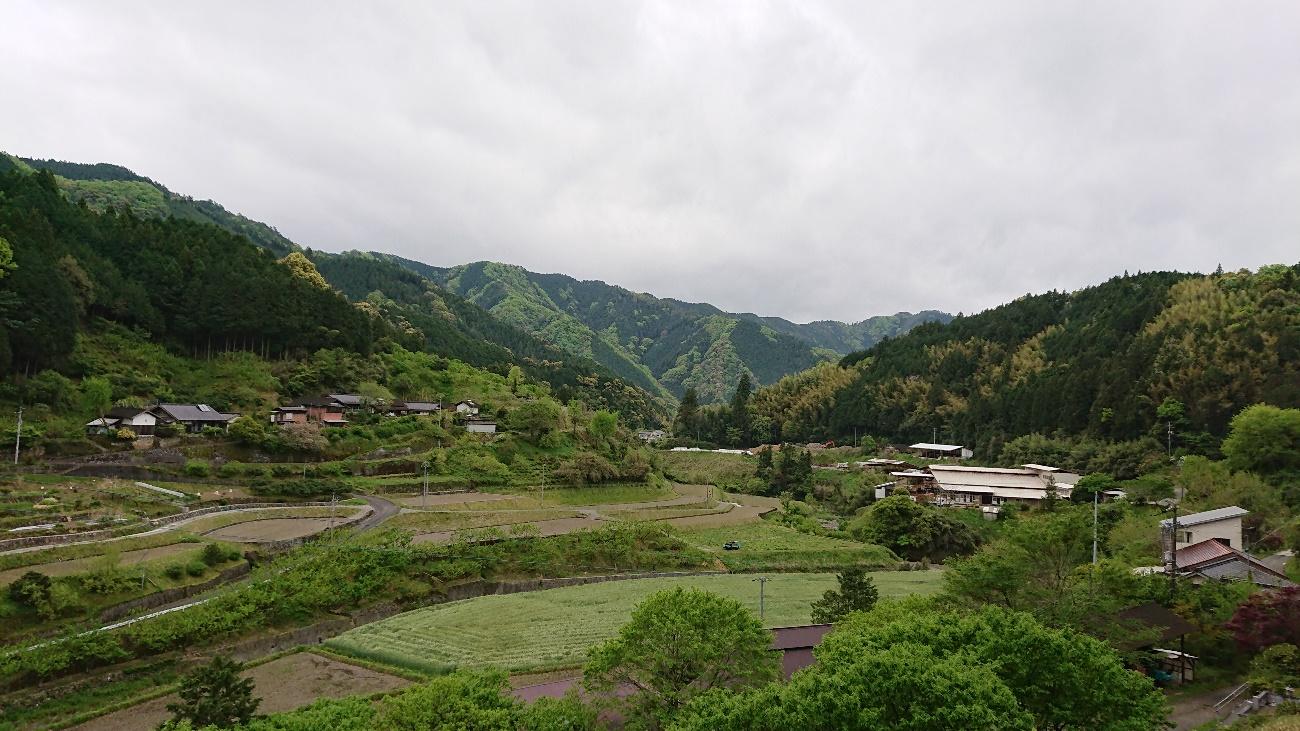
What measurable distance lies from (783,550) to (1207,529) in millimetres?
22442

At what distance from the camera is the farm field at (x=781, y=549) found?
42719mm

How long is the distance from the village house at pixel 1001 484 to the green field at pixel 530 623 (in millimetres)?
24922

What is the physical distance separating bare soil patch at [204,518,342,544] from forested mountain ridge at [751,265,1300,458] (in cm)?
6650

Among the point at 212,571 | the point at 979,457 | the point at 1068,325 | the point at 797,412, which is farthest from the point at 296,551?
the point at 1068,325

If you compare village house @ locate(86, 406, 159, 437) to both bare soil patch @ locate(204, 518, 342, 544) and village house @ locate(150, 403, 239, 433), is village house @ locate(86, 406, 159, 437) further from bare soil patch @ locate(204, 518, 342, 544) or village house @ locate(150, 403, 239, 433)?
bare soil patch @ locate(204, 518, 342, 544)

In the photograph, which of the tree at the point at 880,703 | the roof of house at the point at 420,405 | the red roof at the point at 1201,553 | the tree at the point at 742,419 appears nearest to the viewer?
the tree at the point at 880,703

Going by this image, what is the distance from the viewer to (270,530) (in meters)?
35.3

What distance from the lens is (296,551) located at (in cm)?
3231

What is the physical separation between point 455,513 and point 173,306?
3650cm

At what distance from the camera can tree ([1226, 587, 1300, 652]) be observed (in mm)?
19672

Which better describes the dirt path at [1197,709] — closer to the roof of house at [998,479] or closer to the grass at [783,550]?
the grass at [783,550]

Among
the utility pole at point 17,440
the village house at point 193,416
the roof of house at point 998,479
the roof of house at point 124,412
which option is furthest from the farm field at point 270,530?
the roof of house at point 998,479

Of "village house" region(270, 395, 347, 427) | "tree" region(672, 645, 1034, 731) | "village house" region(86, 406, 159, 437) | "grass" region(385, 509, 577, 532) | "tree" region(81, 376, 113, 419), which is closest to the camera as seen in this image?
"tree" region(672, 645, 1034, 731)

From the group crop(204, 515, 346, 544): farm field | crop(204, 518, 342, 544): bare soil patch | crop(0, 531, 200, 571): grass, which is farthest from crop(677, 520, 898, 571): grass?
crop(0, 531, 200, 571): grass
